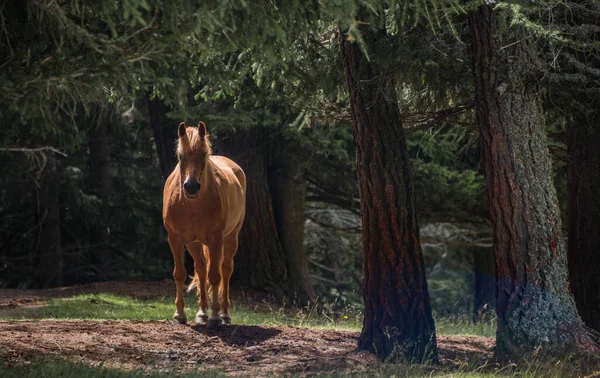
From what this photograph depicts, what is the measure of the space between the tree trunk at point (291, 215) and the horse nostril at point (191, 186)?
29.2 feet

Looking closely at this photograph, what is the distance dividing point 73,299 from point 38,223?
A: 8.23m

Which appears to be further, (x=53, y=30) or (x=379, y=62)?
(x=379, y=62)

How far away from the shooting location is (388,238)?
9656mm

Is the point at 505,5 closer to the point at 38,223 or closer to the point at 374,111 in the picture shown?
the point at 374,111

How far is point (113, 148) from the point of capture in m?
25.9

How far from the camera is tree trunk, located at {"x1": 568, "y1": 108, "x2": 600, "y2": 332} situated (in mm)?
11594

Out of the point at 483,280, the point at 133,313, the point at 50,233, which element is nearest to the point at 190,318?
the point at 133,313

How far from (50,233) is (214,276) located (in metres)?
13.1

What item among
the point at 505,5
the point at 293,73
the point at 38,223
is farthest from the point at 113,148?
the point at 505,5

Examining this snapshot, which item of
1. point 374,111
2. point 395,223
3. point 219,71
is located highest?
point 219,71

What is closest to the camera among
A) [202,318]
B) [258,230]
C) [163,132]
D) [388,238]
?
[388,238]

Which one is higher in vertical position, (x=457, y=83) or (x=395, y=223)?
(x=457, y=83)

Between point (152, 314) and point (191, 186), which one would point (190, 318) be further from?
point (191, 186)

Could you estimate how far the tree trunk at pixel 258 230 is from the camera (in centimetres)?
1885
